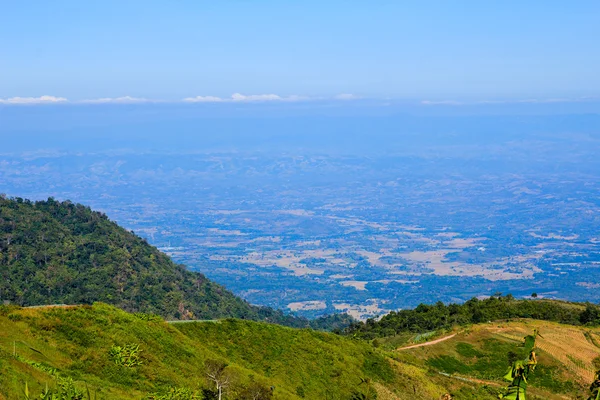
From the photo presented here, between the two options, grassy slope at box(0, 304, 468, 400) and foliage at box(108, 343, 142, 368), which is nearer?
grassy slope at box(0, 304, 468, 400)

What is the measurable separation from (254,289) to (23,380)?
13497cm

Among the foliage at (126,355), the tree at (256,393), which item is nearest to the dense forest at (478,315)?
the tree at (256,393)

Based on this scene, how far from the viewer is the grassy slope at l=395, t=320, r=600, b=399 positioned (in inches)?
1368

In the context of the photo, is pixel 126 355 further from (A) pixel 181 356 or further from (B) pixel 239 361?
(B) pixel 239 361

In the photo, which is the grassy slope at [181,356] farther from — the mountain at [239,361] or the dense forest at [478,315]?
the dense forest at [478,315]

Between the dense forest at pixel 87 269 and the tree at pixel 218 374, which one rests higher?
the tree at pixel 218 374

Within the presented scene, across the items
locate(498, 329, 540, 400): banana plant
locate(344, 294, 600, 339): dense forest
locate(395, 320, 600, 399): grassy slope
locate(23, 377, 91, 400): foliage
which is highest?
locate(498, 329, 540, 400): banana plant

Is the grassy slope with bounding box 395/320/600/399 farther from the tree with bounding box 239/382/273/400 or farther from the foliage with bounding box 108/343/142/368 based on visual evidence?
the foliage with bounding box 108/343/142/368

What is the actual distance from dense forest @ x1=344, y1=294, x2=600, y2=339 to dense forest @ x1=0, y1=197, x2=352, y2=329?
1819 cm

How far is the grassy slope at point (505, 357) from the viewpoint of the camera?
3475 cm

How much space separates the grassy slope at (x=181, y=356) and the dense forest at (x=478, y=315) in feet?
63.9

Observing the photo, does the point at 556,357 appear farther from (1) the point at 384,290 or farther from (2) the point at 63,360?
(1) the point at 384,290

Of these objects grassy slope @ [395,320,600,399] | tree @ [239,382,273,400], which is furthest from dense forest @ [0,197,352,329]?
tree @ [239,382,273,400]

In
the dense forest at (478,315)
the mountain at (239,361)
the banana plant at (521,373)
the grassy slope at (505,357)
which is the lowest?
the dense forest at (478,315)
